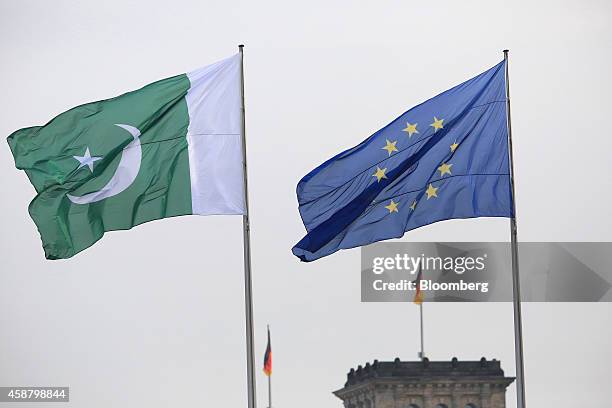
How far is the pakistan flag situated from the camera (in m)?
16.1

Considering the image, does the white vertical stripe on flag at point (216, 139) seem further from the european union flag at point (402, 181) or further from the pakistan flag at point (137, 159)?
the european union flag at point (402, 181)

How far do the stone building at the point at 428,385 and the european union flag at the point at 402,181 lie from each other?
7030 centimetres

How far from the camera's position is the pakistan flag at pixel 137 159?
16.1m

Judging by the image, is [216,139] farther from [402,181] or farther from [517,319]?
[517,319]

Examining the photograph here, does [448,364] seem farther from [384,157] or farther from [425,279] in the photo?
[384,157]

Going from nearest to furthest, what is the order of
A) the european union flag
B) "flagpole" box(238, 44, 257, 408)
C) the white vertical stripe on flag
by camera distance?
"flagpole" box(238, 44, 257, 408), the european union flag, the white vertical stripe on flag

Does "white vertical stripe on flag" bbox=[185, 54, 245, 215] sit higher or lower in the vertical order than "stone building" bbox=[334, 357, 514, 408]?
lower

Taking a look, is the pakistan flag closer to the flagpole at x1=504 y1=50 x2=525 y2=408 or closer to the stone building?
the flagpole at x1=504 y1=50 x2=525 y2=408

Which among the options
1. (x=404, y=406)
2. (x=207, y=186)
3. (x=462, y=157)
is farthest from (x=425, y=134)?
(x=404, y=406)

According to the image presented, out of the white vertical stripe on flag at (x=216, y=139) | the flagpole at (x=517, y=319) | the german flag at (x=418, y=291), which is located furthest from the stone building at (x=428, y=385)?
the white vertical stripe on flag at (x=216, y=139)

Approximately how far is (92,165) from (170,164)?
979 mm

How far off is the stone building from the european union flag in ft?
231

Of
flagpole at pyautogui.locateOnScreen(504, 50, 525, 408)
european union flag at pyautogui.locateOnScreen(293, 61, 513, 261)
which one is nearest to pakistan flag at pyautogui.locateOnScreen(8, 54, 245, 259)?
european union flag at pyautogui.locateOnScreen(293, 61, 513, 261)

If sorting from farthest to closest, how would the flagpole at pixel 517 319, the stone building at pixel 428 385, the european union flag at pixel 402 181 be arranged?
1. the stone building at pixel 428 385
2. the european union flag at pixel 402 181
3. the flagpole at pixel 517 319
